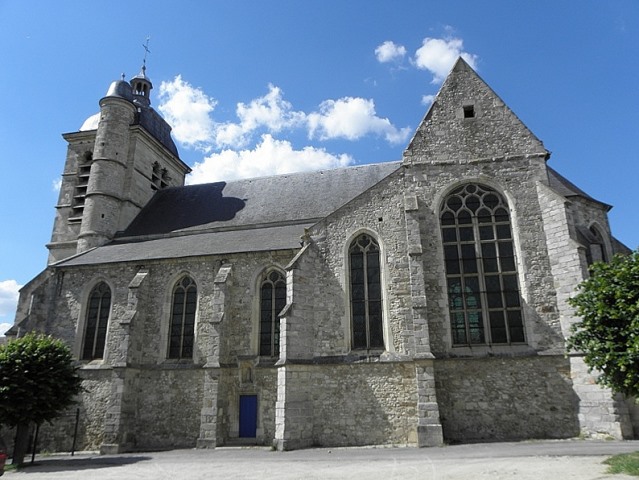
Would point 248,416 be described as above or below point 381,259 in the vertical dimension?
below

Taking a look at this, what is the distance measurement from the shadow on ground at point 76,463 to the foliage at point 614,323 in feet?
38.1

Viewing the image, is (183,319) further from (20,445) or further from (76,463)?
(20,445)

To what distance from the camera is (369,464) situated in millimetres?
9719

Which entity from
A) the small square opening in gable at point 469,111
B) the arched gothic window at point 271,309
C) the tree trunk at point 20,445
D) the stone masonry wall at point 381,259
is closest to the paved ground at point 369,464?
the tree trunk at point 20,445

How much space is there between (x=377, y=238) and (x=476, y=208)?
3.21 metres

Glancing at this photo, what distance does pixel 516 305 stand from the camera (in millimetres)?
13203

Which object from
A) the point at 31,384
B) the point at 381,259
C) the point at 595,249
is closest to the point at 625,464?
the point at 381,259

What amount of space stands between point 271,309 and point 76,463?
7.19 meters

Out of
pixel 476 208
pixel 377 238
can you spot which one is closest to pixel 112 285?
pixel 377 238

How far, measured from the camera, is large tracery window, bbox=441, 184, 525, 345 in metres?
13.1

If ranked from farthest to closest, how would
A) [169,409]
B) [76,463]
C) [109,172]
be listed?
[109,172] < [169,409] < [76,463]

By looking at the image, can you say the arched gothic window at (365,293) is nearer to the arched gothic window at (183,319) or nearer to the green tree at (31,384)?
the arched gothic window at (183,319)

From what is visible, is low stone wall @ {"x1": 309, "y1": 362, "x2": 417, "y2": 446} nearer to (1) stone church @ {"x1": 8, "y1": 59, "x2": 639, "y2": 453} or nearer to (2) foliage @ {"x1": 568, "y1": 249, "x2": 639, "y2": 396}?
(1) stone church @ {"x1": 8, "y1": 59, "x2": 639, "y2": 453}

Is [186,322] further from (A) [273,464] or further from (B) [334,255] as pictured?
(A) [273,464]
